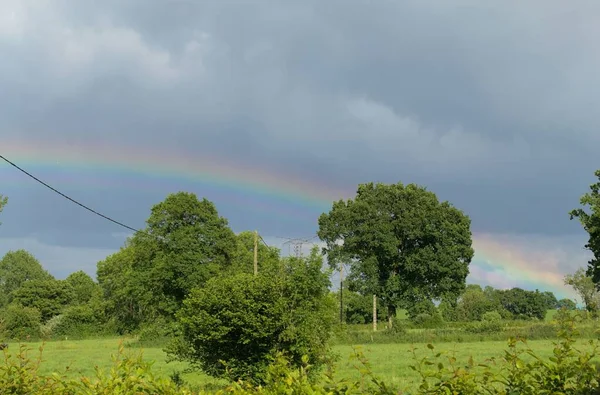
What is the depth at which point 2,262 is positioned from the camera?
107m

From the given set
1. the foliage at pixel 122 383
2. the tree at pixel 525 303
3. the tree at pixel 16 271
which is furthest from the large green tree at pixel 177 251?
the tree at pixel 525 303

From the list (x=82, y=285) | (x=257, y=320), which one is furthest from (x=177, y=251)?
(x=82, y=285)

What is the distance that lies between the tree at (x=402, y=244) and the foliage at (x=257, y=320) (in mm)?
48908

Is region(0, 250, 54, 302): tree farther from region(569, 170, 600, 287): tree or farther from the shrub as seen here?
region(569, 170, 600, 287): tree

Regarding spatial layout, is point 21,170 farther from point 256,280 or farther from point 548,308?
point 548,308

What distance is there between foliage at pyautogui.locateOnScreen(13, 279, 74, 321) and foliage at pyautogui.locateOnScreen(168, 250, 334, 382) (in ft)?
276

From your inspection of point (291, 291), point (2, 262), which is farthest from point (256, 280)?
point (2, 262)

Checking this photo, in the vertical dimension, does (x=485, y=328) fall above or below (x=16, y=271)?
below

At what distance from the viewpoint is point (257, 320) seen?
40.8 feet

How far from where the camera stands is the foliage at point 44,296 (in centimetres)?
8531

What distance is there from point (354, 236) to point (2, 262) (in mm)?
→ 84917

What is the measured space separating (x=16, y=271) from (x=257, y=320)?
4433 inches

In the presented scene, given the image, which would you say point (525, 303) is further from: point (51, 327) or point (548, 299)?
point (51, 327)

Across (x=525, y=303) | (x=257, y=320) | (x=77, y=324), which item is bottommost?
(x=77, y=324)
